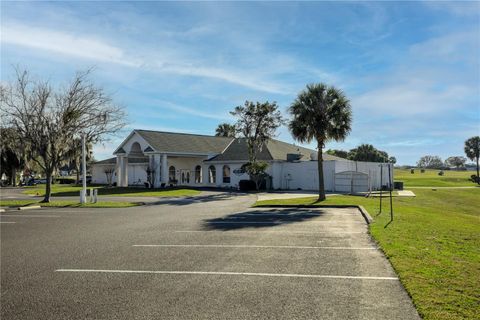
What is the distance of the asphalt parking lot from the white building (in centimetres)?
2752

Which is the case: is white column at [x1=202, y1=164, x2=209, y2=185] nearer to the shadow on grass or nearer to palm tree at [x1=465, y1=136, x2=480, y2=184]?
the shadow on grass

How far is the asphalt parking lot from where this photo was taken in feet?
18.6

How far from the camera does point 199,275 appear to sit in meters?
7.57

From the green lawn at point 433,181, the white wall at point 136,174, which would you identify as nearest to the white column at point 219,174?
the white wall at point 136,174

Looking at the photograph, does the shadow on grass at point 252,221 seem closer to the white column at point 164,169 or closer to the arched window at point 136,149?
the white column at point 164,169

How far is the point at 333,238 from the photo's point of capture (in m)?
11.8

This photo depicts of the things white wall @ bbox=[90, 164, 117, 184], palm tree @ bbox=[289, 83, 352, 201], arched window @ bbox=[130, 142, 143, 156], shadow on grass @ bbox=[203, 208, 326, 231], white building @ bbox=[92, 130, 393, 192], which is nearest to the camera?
shadow on grass @ bbox=[203, 208, 326, 231]

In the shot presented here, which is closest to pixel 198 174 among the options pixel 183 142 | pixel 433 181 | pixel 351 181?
pixel 183 142

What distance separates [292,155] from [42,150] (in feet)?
87.6

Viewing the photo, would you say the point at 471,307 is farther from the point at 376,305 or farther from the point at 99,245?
the point at 99,245

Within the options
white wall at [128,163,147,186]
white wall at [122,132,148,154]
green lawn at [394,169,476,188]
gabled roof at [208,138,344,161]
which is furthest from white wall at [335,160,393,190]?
white wall at [128,163,147,186]

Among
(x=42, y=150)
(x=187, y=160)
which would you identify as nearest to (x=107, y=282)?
(x=42, y=150)

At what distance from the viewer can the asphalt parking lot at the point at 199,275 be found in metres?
5.68

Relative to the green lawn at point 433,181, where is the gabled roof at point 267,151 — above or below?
above
